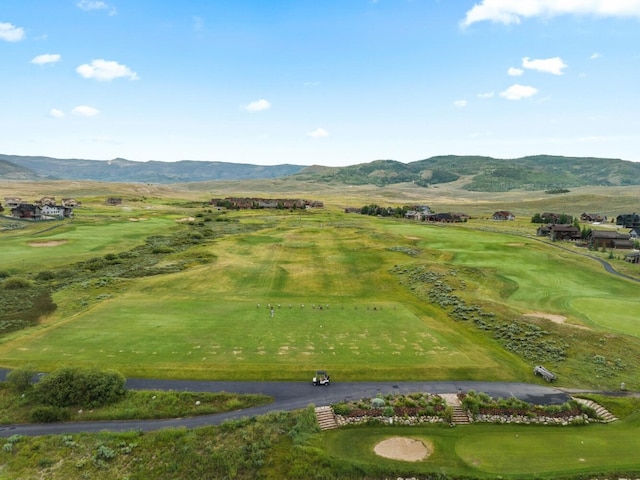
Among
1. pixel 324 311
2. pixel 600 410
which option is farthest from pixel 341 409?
pixel 324 311

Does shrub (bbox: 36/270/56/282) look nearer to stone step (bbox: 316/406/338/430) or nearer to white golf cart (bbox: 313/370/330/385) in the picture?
white golf cart (bbox: 313/370/330/385)

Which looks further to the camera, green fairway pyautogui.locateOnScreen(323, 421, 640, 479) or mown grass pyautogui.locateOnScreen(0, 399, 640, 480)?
mown grass pyautogui.locateOnScreen(0, 399, 640, 480)

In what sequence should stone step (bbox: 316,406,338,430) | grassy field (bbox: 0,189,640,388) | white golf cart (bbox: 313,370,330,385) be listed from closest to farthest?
1. stone step (bbox: 316,406,338,430)
2. white golf cart (bbox: 313,370,330,385)
3. grassy field (bbox: 0,189,640,388)

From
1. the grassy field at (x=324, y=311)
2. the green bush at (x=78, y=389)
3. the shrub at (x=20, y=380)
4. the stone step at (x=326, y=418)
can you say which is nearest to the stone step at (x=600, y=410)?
the grassy field at (x=324, y=311)

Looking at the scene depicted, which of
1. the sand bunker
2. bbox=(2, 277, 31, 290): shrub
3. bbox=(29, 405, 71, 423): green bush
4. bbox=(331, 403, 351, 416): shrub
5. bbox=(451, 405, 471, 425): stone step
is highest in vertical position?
bbox=(2, 277, 31, 290): shrub

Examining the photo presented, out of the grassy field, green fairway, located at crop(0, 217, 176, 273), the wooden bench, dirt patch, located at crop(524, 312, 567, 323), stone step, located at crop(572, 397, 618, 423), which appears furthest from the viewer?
green fairway, located at crop(0, 217, 176, 273)

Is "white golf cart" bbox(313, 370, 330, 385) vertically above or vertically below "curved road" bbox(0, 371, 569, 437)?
above

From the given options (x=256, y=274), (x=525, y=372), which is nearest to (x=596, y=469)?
(x=525, y=372)

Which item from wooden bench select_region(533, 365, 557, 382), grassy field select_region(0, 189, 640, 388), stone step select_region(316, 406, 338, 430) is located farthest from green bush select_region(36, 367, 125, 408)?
wooden bench select_region(533, 365, 557, 382)
